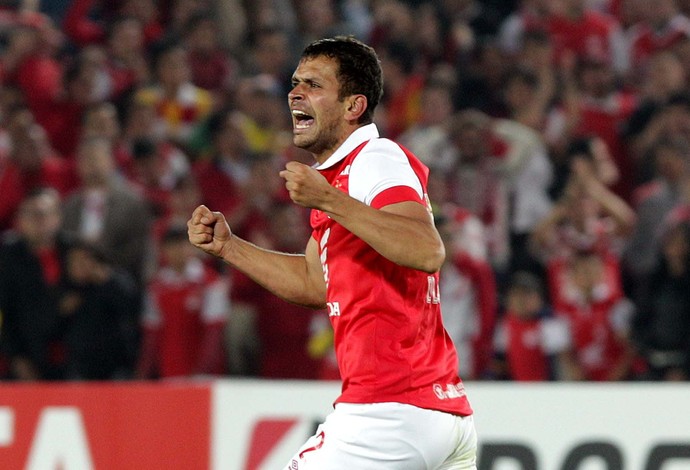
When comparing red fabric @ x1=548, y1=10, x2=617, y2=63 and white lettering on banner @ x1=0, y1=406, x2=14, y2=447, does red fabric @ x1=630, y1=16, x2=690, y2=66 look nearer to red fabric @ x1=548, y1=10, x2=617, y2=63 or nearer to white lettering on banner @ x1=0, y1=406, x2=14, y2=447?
red fabric @ x1=548, y1=10, x2=617, y2=63

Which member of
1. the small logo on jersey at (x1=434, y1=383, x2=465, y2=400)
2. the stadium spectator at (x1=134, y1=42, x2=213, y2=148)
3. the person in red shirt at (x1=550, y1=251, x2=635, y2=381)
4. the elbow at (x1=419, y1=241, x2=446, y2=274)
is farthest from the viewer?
the stadium spectator at (x1=134, y1=42, x2=213, y2=148)

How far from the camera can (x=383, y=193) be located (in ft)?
12.0

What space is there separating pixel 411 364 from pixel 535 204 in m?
5.37

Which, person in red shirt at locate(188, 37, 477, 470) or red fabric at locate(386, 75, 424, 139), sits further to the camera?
red fabric at locate(386, 75, 424, 139)

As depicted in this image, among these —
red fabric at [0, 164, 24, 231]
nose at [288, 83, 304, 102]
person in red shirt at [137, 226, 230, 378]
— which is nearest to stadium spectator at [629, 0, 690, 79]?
person in red shirt at [137, 226, 230, 378]

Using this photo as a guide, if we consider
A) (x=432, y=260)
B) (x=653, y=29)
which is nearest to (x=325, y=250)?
(x=432, y=260)

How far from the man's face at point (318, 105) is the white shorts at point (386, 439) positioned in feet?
2.51

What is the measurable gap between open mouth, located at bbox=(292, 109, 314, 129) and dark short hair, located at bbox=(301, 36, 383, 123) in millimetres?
107

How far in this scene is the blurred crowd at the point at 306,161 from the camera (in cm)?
802

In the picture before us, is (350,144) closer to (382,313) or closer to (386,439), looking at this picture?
(382,313)

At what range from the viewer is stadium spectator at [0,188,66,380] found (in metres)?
8.02

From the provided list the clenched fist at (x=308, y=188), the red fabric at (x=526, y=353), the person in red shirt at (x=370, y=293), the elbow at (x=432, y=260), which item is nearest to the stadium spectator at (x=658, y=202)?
the red fabric at (x=526, y=353)

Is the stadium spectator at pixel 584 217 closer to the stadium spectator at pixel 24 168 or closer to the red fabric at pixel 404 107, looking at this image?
the red fabric at pixel 404 107

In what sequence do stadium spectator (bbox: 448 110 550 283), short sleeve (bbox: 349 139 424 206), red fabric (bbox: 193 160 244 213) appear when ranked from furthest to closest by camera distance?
red fabric (bbox: 193 160 244 213) → stadium spectator (bbox: 448 110 550 283) → short sleeve (bbox: 349 139 424 206)
